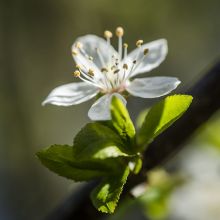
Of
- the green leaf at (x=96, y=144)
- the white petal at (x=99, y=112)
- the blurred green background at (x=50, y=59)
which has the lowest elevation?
the blurred green background at (x=50, y=59)

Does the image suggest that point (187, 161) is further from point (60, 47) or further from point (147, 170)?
point (60, 47)

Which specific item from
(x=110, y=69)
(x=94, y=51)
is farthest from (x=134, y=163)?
(x=94, y=51)

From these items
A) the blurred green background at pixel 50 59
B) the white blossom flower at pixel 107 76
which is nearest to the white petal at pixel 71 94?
the white blossom flower at pixel 107 76

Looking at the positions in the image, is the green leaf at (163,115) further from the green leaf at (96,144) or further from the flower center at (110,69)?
the flower center at (110,69)

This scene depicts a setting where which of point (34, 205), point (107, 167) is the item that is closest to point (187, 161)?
point (107, 167)

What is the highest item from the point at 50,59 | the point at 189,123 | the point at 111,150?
the point at 111,150

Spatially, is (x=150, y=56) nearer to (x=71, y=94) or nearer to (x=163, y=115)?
(x=71, y=94)
